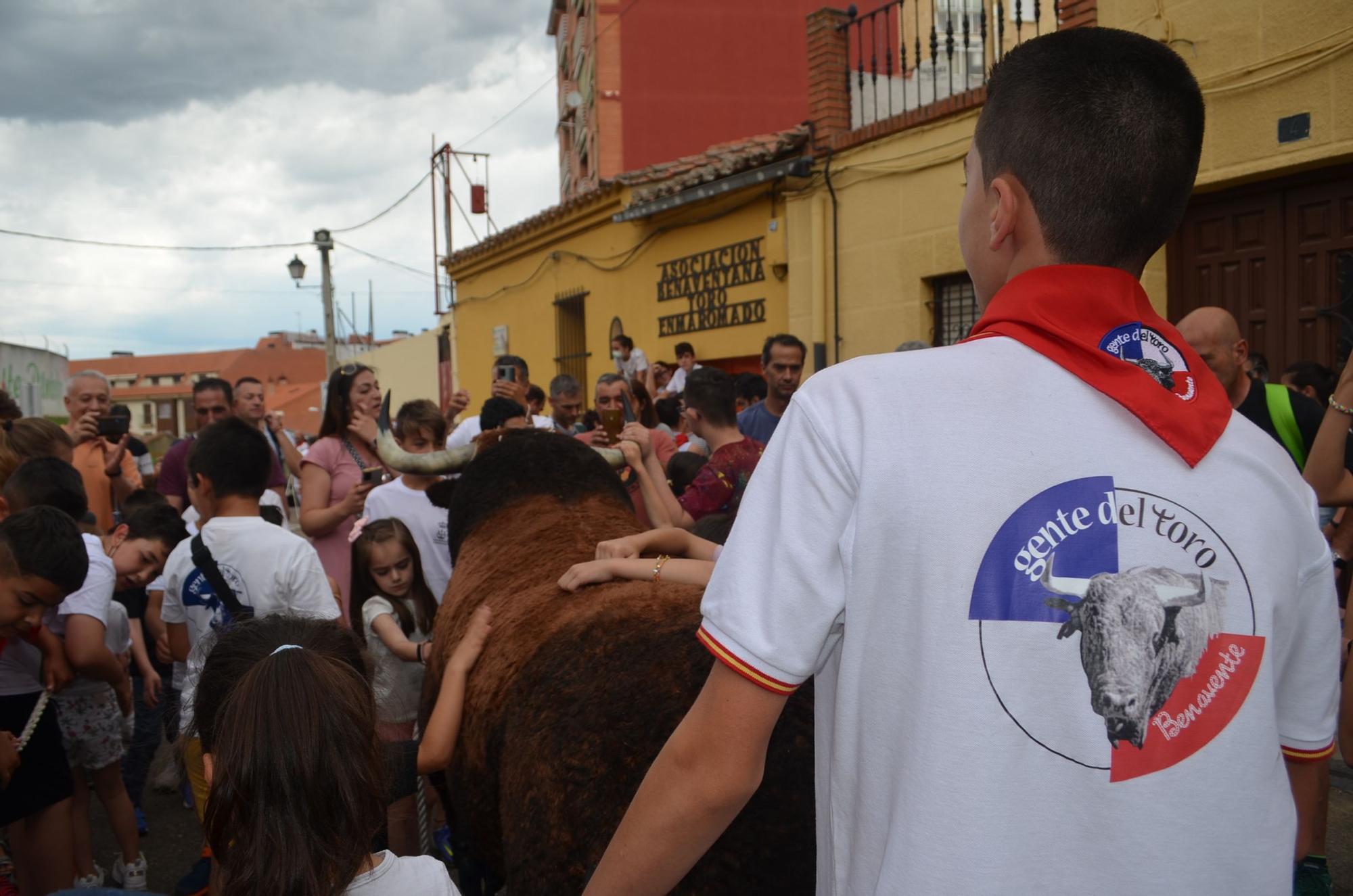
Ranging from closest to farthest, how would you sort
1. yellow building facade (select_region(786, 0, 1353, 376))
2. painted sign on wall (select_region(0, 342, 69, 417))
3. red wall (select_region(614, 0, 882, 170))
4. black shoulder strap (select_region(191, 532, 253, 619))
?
black shoulder strap (select_region(191, 532, 253, 619))
yellow building facade (select_region(786, 0, 1353, 376))
red wall (select_region(614, 0, 882, 170))
painted sign on wall (select_region(0, 342, 69, 417))

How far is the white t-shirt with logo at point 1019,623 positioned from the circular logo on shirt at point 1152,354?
0.08m

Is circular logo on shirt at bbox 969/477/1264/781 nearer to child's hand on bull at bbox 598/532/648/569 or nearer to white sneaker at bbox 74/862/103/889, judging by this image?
child's hand on bull at bbox 598/532/648/569

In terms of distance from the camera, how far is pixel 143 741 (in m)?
4.60

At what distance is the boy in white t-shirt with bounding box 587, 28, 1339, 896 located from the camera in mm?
1088

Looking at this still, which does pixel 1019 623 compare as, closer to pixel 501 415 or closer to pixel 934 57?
pixel 501 415

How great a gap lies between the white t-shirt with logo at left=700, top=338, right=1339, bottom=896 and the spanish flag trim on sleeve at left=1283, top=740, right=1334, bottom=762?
14cm

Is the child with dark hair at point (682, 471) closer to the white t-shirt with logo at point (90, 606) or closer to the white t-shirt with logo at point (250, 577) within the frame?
the white t-shirt with logo at point (250, 577)

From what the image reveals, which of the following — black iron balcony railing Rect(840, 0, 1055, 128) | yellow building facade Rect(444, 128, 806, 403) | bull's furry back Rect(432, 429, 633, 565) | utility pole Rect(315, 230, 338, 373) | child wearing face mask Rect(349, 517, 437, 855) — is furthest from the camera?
utility pole Rect(315, 230, 338, 373)

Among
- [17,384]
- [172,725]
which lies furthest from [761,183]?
[17,384]

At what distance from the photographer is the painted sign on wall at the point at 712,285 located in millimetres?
11953

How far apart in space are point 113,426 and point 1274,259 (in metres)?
7.84

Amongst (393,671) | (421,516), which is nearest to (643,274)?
(421,516)

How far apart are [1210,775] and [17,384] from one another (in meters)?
23.4

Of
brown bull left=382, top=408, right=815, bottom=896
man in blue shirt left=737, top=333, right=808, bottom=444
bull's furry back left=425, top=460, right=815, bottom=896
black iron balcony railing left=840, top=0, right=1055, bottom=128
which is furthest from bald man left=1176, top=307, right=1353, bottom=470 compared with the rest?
black iron balcony railing left=840, top=0, right=1055, bottom=128
